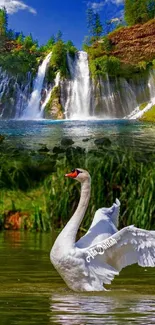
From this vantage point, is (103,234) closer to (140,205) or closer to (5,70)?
(140,205)

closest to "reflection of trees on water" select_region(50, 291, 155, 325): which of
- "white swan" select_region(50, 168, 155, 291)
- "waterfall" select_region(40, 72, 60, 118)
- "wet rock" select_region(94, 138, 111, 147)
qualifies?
"white swan" select_region(50, 168, 155, 291)

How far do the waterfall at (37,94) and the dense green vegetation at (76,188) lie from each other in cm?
1290

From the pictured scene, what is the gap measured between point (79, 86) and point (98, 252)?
74.9ft

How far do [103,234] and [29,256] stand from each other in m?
2.46

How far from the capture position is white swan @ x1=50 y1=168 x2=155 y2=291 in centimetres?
718

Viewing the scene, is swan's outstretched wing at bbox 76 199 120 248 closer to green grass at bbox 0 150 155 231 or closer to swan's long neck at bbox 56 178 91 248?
swan's long neck at bbox 56 178 91 248

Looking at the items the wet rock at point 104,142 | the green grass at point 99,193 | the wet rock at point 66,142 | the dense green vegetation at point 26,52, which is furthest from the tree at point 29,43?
the green grass at point 99,193

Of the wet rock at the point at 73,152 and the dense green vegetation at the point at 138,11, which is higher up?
→ the dense green vegetation at the point at 138,11

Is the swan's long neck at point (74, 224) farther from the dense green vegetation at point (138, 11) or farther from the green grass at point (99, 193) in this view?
the dense green vegetation at point (138, 11)

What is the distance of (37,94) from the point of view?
29891 millimetres

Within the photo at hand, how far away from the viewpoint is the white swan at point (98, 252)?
283 inches

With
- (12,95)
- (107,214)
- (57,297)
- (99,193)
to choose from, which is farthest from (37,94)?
(57,297)

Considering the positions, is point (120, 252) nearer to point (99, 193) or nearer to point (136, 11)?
point (99, 193)

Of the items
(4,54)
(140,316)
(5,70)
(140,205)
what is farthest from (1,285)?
(5,70)
